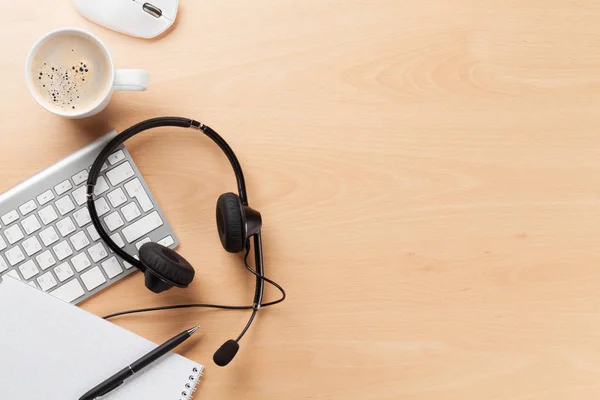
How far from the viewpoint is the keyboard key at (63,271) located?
755mm

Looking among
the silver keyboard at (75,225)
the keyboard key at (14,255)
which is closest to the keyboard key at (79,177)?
the silver keyboard at (75,225)

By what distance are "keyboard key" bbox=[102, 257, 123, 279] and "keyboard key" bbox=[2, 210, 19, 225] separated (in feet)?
0.38

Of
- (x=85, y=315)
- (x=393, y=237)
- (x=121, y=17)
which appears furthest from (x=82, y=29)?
(x=393, y=237)

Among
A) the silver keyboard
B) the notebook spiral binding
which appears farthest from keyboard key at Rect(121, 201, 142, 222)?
the notebook spiral binding

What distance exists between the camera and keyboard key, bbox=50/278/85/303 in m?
0.76

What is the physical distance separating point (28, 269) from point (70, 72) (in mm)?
239

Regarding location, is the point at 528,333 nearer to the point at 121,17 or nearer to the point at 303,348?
the point at 303,348

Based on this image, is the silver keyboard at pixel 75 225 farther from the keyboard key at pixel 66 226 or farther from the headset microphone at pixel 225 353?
the headset microphone at pixel 225 353

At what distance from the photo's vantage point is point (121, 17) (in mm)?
747

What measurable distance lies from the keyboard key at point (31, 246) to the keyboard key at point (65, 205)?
0.15 ft

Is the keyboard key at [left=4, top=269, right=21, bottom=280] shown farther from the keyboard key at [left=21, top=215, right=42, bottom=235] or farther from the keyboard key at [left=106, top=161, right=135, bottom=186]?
the keyboard key at [left=106, top=161, right=135, bottom=186]

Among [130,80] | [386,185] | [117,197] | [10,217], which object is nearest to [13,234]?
[10,217]

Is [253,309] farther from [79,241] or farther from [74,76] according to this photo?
[74,76]

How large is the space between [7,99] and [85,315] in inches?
10.9
